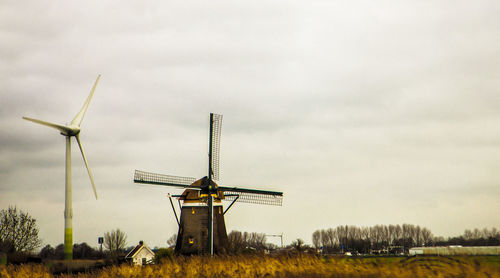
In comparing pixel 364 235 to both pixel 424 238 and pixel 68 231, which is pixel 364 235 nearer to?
pixel 424 238

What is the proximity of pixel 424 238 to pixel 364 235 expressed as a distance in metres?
18.4

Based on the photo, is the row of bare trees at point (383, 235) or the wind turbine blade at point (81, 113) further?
the row of bare trees at point (383, 235)

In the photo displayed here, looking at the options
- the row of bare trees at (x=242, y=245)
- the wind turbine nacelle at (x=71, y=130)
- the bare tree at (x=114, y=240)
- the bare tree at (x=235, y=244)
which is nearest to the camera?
the row of bare trees at (x=242, y=245)

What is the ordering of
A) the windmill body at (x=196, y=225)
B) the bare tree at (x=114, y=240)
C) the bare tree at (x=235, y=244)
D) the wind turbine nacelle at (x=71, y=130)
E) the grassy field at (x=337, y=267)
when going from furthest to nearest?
the bare tree at (x=114, y=240) → the windmill body at (x=196, y=225) → the wind turbine nacelle at (x=71, y=130) → the bare tree at (x=235, y=244) → the grassy field at (x=337, y=267)

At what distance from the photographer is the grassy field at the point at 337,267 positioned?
27.9 ft

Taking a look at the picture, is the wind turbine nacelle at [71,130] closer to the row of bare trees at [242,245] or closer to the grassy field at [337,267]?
the row of bare trees at [242,245]

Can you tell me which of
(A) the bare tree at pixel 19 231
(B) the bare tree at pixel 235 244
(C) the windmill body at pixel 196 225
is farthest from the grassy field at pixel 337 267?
(A) the bare tree at pixel 19 231

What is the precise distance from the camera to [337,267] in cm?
1032

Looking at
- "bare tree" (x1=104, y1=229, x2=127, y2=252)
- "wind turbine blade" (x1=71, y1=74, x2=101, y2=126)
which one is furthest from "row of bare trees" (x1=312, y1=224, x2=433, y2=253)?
"wind turbine blade" (x1=71, y1=74, x2=101, y2=126)

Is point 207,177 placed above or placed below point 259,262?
above

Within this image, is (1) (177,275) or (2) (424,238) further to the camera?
(2) (424,238)

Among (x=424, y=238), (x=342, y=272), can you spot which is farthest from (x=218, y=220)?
(x=424, y=238)

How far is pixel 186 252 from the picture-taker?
43531 millimetres

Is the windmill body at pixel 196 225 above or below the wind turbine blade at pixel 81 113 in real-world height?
below
